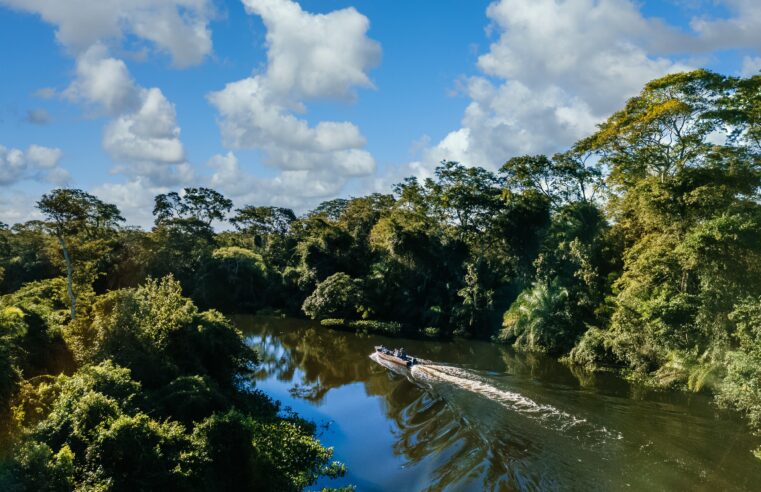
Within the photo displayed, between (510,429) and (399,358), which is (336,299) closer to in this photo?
(399,358)

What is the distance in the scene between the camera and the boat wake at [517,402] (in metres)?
16.0

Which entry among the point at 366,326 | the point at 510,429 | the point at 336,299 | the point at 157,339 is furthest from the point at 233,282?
the point at 510,429

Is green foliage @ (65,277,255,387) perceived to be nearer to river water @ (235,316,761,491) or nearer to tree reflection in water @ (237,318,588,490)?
river water @ (235,316,761,491)

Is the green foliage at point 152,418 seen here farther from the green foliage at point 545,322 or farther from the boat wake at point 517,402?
the green foliage at point 545,322

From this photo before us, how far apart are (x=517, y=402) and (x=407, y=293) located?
24889 mm

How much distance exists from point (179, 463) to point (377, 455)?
7210 millimetres

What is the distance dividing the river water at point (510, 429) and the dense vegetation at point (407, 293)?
1.52 metres

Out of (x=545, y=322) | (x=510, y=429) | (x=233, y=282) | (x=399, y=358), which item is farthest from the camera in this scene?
(x=233, y=282)

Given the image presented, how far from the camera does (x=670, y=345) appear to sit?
20.8 meters

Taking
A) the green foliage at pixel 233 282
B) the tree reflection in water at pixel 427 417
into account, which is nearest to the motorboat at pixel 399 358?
the tree reflection in water at pixel 427 417

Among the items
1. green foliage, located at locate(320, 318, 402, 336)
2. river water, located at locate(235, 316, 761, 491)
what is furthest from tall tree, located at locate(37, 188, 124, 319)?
green foliage, located at locate(320, 318, 402, 336)

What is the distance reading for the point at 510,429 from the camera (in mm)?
16281

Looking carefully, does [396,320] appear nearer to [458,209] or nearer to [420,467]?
[458,209]

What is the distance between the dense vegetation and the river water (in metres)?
1.52
